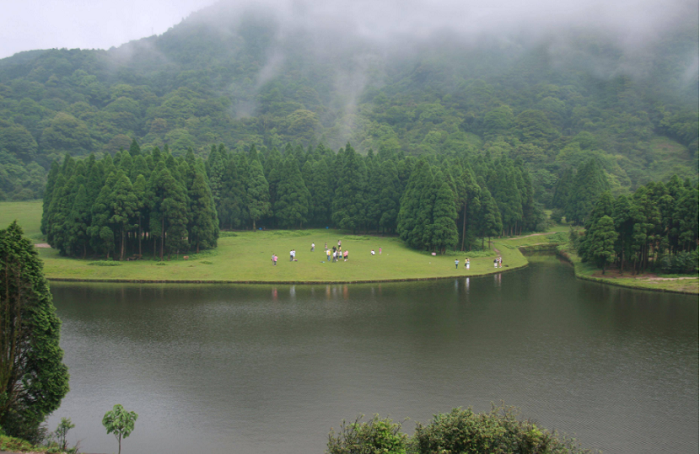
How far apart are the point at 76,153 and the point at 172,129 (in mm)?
42279

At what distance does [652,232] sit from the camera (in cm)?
5147

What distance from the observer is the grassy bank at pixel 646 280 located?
4600 centimetres

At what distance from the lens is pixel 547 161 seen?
459ft

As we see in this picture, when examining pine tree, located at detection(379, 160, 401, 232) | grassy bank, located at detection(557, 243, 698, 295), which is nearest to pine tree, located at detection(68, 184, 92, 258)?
pine tree, located at detection(379, 160, 401, 232)

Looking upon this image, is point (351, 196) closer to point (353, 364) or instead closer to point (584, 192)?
point (584, 192)

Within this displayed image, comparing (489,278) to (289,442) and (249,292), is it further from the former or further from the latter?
(289,442)

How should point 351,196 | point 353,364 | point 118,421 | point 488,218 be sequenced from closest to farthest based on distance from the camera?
point 118,421 < point 353,364 < point 488,218 < point 351,196

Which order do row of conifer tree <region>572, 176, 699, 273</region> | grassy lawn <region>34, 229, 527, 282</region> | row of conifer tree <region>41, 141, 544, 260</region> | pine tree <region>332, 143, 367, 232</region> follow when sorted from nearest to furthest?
grassy lawn <region>34, 229, 527, 282</region> < row of conifer tree <region>572, 176, 699, 273</region> < row of conifer tree <region>41, 141, 544, 260</region> < pine tree <region>332, 143, 367, 232</region>

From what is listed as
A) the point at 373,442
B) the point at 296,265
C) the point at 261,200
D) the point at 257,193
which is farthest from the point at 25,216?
the point at 373,442

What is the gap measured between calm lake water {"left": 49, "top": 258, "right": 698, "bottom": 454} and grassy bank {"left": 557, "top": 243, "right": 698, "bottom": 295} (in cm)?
474

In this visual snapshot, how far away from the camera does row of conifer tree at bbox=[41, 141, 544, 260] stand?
53062 millimetres

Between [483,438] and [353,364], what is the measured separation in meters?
12.4

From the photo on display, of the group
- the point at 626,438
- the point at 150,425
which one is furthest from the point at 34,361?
the point at 626,438

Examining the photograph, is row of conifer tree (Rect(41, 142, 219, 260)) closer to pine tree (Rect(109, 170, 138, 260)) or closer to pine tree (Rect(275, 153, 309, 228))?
pine tree (Rect(109, 170, 138, 260))
